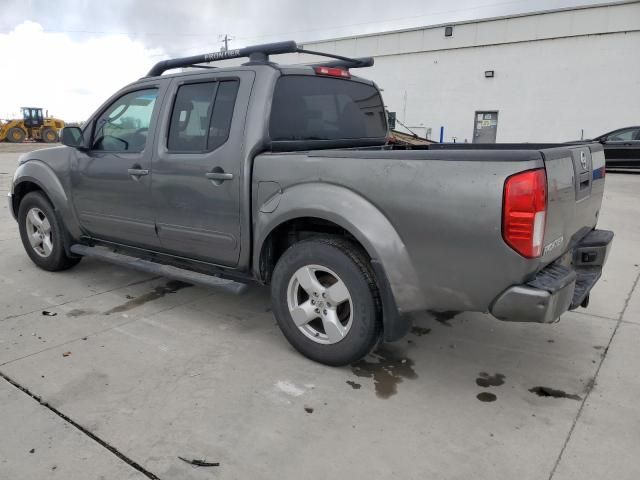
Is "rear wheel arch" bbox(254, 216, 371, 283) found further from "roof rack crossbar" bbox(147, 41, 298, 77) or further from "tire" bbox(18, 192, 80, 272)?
"tire" bbox(18, 192, 80, 272)

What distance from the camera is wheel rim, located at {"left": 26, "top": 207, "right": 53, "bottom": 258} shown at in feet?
15.7

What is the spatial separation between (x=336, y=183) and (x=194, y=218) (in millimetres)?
1228

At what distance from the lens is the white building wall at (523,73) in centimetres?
1895

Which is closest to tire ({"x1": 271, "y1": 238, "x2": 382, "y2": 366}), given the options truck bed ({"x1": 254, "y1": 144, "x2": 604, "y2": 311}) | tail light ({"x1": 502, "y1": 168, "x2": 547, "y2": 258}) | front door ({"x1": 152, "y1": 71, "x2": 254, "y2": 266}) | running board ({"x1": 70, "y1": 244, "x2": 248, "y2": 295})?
truck bed ({"x1": 254, "y1": 144, "x2": 604, "y2": 311})

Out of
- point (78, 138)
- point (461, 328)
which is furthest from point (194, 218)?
point (461, 328)

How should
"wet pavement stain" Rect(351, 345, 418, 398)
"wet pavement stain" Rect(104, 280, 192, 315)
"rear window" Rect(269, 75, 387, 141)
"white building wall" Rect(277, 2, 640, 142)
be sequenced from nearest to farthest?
"wet pavement stain" Rect(351, 345, 418, 398) < "rear window" Rect(269, 75, 387, 141) < "wet pavement stain" Rect(104, 280, 192, 315) < "white building wall" Rect(277, 2, 640, 142)

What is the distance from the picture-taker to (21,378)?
113 inches

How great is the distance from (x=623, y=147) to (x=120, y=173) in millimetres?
14581

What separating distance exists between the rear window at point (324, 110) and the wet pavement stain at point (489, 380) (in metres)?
1.96

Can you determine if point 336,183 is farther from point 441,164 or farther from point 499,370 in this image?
point 499,370

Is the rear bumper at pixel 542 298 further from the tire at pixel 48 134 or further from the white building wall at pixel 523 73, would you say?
the tire at pixel 48 134

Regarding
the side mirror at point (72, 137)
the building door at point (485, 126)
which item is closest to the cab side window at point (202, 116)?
the side mirror at point (72, 137)

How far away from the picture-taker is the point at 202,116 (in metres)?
3.54

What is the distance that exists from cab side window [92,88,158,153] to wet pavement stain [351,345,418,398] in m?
2.37
